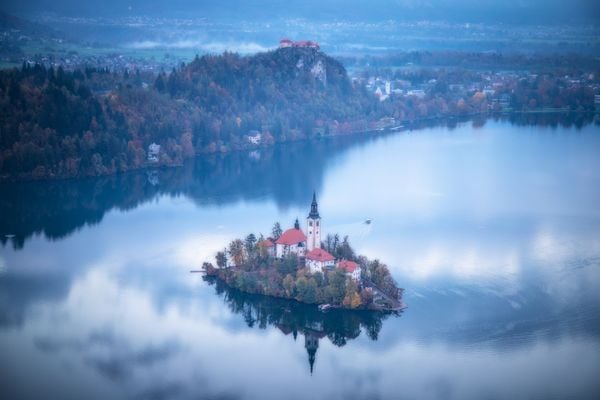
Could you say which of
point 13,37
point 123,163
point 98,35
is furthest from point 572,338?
point 98,35

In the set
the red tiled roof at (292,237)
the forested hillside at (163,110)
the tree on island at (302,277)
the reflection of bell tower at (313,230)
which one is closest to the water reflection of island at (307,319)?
the tree on island at (302,277)

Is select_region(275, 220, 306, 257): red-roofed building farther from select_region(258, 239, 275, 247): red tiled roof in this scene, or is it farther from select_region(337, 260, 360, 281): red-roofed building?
select_region(337, 260, 360, 281): red-roofed building

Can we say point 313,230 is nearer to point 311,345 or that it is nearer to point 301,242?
point 301,242

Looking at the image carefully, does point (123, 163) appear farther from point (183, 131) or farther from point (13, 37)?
point (13, 37)

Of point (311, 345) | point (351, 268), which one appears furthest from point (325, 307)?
point (311, 345)

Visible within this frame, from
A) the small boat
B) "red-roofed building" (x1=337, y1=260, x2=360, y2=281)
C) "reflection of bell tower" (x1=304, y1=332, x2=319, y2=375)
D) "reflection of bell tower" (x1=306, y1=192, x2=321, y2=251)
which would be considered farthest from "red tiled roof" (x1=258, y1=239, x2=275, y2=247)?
"reflection of bell tower" (x1=304, y1=332, x2=319, y2=375)

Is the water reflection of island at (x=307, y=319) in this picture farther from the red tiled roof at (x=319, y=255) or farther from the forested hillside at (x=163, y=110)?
the forested hillside at (x=163, y=110)
